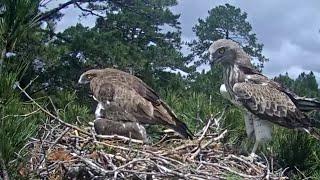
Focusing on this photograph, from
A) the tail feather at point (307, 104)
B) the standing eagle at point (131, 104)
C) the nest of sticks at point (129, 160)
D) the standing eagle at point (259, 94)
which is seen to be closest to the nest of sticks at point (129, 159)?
the nest of sticks at point (129, 160)

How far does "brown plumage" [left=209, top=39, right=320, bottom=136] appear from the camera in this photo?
475 cm

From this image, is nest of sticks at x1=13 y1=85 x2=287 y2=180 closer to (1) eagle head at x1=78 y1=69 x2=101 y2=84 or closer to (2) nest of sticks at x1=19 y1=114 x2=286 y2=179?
(2) nest of sticks at x1=19 y1=114 x2=286 y2=179

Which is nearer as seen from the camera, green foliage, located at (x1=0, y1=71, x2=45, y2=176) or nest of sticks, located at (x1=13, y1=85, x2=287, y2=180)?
green foliage, located at (x1=0, y1=71, x2=45, y2=176)

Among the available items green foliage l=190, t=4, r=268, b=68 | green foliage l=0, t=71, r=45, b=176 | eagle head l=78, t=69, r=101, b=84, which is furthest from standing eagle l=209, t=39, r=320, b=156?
green foliage l=190, t=4, r=268, b=68

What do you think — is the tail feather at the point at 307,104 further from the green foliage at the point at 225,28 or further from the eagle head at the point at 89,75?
the green foliage at the point at 225,28

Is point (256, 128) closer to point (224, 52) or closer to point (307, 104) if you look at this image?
point (307, 104)

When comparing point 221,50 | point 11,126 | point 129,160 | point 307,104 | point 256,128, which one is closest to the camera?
point 11,126

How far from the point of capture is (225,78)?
522cm

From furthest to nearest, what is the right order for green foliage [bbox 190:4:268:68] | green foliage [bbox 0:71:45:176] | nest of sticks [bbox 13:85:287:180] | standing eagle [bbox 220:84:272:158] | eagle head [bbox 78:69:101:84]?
green foliage [bbox 190:4:268:68], eagle head [bbox 78:69:101:84], standing eagle [bbox 220:84:272:158], nest of sticks [bbox 13:85:287:180], green foliage [bbox 0:71:45:176]

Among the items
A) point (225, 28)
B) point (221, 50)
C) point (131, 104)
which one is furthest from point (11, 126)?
point (225, 28)

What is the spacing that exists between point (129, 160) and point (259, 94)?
1739 mm

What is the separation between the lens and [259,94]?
4.98m

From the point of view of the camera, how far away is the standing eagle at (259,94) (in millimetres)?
4742

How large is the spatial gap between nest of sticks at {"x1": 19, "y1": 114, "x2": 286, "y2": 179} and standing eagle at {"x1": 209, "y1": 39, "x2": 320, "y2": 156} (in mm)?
502
